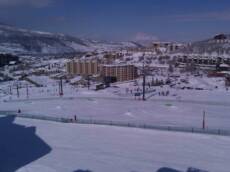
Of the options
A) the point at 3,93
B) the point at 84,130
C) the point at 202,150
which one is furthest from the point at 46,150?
the point at 3,93

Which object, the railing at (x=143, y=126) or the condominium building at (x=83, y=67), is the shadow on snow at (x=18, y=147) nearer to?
the railing at (x=143, y=126)

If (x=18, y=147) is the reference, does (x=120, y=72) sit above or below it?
above

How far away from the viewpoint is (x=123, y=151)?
8.37 meters

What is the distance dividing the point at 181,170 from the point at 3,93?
20.2m

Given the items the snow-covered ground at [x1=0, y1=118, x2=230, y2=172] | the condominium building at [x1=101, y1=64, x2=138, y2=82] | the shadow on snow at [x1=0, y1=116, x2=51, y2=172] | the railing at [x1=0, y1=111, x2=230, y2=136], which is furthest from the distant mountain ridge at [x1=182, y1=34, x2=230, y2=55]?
the shadow on snow at [x1=0, y1=116, x2=51, y2=172]

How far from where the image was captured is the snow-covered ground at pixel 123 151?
720 centimetres

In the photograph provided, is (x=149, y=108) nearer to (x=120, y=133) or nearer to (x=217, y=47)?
(x=120, y=133)

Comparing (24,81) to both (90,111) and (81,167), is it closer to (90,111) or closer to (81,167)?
(90,111)

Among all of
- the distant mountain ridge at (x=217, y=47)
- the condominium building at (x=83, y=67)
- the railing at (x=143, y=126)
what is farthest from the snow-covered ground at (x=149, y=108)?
the distant mountain ridge at (x=217, y=47)

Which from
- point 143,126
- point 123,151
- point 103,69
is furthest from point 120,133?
point 103,69

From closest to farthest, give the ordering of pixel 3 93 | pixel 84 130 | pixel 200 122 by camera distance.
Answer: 1. pixel 84 130
2. pixel 200 122
3. pixel 3 93

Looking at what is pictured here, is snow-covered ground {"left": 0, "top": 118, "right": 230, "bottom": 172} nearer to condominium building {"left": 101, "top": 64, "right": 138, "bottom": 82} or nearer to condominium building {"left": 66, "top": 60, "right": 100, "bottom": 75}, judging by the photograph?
condominium building {"left": 101, "top": 64, "right": 138, "bottom": 82}

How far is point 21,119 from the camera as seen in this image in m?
12.8

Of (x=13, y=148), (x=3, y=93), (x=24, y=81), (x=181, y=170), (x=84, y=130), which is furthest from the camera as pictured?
(x=24, y=81)
